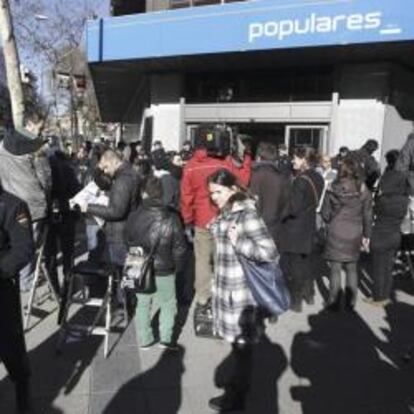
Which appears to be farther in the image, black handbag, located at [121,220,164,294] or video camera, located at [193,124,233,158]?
video camera, located at [193,124,233,158]

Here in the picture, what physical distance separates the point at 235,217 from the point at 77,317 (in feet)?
10.5

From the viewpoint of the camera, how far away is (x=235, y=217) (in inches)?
168

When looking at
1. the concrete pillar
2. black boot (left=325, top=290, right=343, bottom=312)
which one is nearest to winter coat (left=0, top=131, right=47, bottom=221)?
black boot (left=325, top=290, right=343, bottom=312)

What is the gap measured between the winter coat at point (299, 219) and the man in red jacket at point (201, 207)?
0.85 meters

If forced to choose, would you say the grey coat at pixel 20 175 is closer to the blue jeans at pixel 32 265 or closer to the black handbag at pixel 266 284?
the blue jeans at pixel 32 265

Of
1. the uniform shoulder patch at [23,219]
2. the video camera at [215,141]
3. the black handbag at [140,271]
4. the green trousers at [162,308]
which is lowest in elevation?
the green trousers at [162,308]

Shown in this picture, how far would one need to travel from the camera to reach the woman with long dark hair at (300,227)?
735 centimetres

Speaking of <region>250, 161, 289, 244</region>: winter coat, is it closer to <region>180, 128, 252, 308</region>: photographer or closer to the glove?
<region>180, 128, 252, 308</region>: photographer

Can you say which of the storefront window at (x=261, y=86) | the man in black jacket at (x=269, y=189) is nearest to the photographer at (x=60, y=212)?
the man in black jacket at (x=269, y=189)

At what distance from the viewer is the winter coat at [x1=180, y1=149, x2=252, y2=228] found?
21.4ft

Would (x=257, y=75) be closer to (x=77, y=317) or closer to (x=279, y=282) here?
(x=77, y=317)

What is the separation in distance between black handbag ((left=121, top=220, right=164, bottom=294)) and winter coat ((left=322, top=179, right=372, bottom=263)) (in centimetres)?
252

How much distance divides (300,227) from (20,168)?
3111 millimetres

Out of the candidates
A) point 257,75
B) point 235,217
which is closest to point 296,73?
point 257,75
